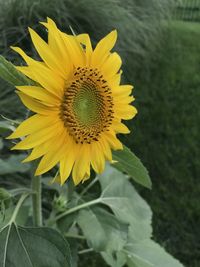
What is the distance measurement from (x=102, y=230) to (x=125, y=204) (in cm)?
21

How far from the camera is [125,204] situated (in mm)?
1756

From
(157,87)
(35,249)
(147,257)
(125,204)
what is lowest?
(157,87)

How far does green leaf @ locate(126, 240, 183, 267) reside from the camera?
5.55 feet

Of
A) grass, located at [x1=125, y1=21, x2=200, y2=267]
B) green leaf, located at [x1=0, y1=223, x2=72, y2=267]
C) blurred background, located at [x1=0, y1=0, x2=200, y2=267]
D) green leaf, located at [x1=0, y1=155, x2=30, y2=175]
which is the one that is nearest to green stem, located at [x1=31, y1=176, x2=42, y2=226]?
green leaf, located at [x1=0, y1=223, x2=72, y2=267]

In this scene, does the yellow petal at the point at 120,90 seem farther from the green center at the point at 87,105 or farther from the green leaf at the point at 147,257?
the green leaf at the point at 147,257

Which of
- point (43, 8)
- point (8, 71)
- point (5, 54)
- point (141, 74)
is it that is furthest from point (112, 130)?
point (141, 74)

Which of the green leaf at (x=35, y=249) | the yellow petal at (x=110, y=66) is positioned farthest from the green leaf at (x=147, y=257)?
the yellow petal at (x=110, y=66)

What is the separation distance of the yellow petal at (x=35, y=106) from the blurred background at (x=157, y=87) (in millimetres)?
1267

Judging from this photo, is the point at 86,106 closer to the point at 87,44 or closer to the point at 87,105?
the point at 87,105

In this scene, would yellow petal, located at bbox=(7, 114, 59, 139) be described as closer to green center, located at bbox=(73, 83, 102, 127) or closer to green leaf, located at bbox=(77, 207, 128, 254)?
green center, located at bbox=(73, 83, 102, 127)

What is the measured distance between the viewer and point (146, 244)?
178 cm

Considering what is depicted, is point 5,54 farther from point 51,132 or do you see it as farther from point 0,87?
point 51,132

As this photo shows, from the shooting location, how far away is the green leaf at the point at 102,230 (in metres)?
1.53

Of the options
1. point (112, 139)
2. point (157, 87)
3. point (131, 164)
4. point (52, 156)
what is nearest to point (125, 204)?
point (131, 164)
